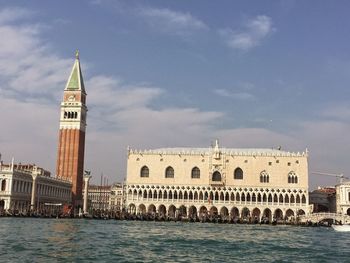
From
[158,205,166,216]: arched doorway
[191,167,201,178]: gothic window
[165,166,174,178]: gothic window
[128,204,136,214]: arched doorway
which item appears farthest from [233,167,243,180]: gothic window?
[128,204,136,214]: arched doorway

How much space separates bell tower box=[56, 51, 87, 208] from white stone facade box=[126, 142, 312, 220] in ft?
48.9

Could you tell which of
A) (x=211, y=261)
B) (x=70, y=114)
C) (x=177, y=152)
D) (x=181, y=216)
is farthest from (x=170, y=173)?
(x=211, y=261)

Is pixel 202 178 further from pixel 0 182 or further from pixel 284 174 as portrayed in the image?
pixel 0 182

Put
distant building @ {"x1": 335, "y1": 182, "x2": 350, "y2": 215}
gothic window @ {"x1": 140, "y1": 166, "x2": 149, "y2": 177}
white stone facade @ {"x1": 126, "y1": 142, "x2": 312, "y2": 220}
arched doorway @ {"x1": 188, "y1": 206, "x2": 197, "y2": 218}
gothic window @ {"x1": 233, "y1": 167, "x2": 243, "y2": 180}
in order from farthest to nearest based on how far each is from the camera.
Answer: distant building @ {"x1": 335, "y1": 182, "x2": 350, "y2": 215} < gothic window @ {"x1": 140, "y1": 166, "x2": 149, "y2": 177} < gothic window @ {"x1": 233, "y1": 167, "x2": 243, "y2": 180} < arched doorway @ {"x1": 188, "y1": 206, "x2": 197, "y2": 218} < white stone facade @ {"x1": 126, "y1": 142, "x2": 312, "y2": 220}

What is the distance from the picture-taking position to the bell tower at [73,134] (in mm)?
91000

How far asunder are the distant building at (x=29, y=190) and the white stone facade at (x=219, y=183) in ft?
45.8

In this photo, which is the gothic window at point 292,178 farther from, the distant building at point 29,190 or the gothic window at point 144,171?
the distant building at point 29,190

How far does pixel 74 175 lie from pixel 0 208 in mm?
20004

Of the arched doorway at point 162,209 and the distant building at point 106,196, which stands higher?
the distant building at point 106,196

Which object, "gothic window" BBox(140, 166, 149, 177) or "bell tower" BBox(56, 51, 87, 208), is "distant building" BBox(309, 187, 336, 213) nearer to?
"gothic window" BBox(140, 166, 149, 177)

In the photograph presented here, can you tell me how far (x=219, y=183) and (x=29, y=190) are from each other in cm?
2864

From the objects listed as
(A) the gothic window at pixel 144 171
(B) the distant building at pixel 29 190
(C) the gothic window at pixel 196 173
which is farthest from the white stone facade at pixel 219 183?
(B) the distant building at pixel 29 190

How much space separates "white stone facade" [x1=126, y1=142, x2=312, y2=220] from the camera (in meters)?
76.8

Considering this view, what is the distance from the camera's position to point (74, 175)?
92.1 meters
